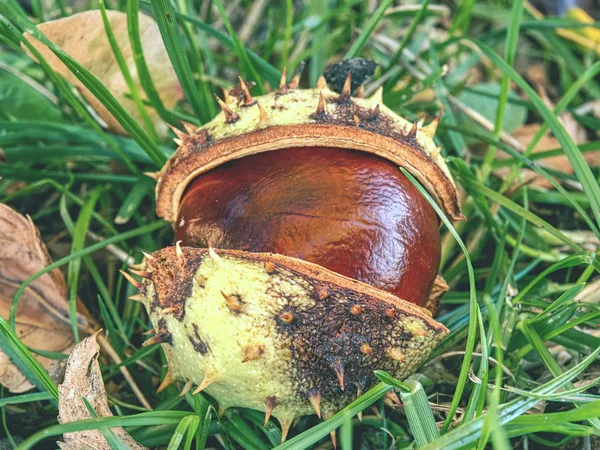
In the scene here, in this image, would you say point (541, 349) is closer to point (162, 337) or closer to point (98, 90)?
point (162, 337)

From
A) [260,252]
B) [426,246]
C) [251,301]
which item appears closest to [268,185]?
[260,252]

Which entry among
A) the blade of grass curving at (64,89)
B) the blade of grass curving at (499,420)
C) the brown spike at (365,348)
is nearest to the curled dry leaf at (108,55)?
the blade of grass curving at (64,89)

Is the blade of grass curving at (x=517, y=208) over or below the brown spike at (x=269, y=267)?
over

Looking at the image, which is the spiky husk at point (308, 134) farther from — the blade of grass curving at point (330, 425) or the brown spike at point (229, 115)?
the blade of grass curving at point (330, 425)

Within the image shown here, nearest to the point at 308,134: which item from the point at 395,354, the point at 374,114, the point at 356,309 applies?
the point at 374,114

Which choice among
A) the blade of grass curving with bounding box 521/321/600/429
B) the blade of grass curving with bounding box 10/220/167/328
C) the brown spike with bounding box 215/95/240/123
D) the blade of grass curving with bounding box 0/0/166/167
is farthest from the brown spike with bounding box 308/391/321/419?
the blade of grass curving with bounding box 0/0/166/167
